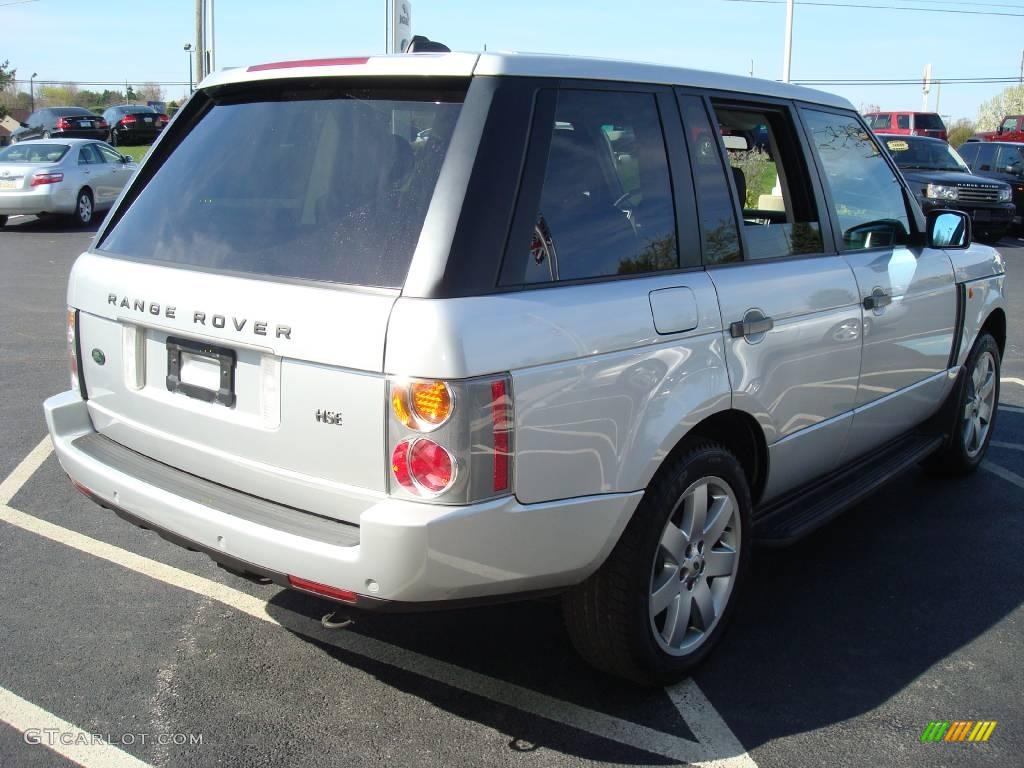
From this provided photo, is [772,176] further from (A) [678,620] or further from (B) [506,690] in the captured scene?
(B) [506,690]

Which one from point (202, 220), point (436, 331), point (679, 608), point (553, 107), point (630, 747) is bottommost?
point (630, 747)

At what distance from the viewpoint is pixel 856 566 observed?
4461 millimetres

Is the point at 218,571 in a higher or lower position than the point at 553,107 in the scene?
lower

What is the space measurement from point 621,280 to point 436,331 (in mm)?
762

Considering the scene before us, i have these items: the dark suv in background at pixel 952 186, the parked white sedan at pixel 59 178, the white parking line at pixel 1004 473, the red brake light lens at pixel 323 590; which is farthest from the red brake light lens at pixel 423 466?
the dark suv in background at pixel 952 186

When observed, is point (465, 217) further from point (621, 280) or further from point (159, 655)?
point (159, 655)

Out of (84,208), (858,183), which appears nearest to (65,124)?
(84,208)

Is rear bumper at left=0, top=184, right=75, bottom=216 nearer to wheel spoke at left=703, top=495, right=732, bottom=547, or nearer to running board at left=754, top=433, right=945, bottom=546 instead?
running board at left=754, top=433, right=945, bottom=546

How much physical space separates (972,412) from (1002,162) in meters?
18.4

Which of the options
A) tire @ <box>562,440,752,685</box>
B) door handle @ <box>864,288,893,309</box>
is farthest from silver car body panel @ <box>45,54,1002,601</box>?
door handle @ <box>864,288,893,309</box>

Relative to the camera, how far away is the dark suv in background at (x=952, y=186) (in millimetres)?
17719

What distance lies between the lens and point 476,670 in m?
3.47

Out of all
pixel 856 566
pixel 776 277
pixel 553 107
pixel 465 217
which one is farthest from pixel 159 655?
pixel 856 566

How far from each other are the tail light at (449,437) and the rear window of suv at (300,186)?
33 centimetres
